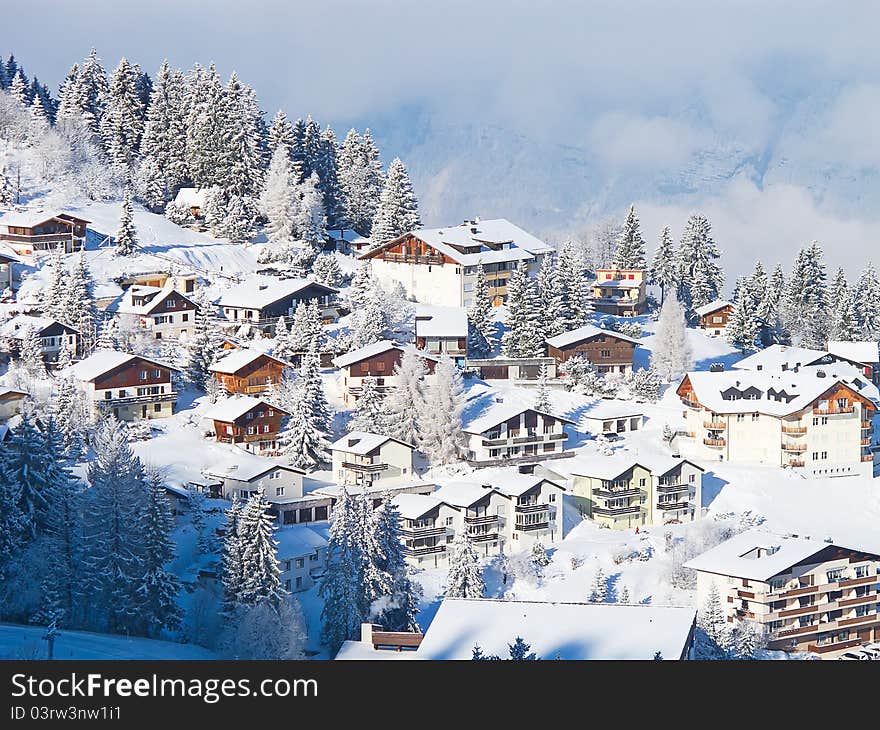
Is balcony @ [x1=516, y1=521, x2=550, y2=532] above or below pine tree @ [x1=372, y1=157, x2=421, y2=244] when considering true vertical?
below

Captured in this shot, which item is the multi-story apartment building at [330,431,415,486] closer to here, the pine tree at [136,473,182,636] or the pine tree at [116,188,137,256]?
the pine tree at [136,473,182,636]

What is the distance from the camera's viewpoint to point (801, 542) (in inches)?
1496

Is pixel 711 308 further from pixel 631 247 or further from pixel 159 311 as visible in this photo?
pixel 159 311

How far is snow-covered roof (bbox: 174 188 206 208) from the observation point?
68.2 meters

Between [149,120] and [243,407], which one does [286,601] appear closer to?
[243,407]

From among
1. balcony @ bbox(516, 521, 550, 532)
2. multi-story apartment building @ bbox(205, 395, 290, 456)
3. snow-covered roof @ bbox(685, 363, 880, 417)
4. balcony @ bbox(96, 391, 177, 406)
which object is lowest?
balcony @ bbox(516, 521, 550, 532)

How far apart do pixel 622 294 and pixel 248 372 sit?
77.9 feet

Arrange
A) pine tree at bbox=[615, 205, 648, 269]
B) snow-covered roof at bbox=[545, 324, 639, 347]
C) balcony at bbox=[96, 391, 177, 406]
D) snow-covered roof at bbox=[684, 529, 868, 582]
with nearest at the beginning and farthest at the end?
snow-covered roof at bbox=[684, 529, 868, 582] → balcony at bbox=[96, 391, 177, 406] → snow-covered roof at bbox=[545, 324, 639, 347] → pine tree at bbox=[615, 205, 648, 269]

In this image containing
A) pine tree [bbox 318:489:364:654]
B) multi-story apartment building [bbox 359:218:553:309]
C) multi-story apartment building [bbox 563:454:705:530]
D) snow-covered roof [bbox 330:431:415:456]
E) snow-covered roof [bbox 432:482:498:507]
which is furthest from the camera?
multi-story apartment building [bbox 359:218:553:309]

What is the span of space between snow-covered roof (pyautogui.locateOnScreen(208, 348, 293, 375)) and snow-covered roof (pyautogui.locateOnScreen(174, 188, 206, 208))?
2050 cm

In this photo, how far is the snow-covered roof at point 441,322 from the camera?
5353 cm

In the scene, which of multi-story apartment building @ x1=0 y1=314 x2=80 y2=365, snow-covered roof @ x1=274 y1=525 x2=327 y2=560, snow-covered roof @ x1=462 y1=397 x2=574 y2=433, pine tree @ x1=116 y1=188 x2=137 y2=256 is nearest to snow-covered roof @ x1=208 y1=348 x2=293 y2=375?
multi-story apartment building @ x1=0 y1=314 x2=80 y2=365

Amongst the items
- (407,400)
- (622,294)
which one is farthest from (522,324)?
(622,294)

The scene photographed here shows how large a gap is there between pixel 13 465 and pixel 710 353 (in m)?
34.2
